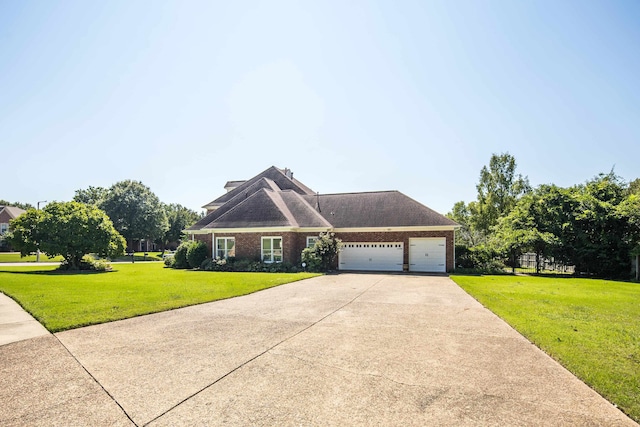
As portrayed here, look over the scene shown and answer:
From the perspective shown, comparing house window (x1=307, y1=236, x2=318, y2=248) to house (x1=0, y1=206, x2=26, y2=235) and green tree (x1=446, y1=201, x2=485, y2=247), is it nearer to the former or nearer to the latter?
green tree (x1=446, y1=201, x2=485, y2=247)

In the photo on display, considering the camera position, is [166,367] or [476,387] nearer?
[476,387]

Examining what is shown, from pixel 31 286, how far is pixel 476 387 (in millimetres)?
15810

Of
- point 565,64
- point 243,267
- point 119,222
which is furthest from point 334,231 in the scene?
point 119,222

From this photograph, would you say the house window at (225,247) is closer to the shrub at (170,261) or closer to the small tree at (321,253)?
the shrub at (170,261)

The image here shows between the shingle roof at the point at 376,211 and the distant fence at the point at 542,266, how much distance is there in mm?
8531

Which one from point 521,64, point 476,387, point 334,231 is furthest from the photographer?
point 334,231

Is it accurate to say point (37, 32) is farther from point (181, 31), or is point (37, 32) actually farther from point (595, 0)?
point (595, 0)

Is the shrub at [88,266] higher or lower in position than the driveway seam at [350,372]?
lower

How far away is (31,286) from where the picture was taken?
13195mm

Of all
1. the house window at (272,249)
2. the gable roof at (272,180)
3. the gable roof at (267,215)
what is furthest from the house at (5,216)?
the house window at (272,249)

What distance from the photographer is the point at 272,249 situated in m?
23.5

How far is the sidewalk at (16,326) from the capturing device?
A: 6305 millimetres

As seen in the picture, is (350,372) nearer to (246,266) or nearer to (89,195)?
(246,266)

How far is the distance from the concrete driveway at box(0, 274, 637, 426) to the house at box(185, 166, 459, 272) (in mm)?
15278
